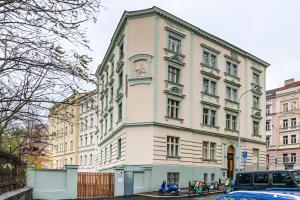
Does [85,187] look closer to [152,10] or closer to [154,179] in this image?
[154,179]

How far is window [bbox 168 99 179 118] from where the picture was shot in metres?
42.5

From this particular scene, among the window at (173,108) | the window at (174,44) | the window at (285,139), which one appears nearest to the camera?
the window at (173,108)

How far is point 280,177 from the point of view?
2250 cm

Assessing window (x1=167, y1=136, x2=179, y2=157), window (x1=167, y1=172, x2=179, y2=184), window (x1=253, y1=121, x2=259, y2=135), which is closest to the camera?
window (x1=167, y1=172, x2=179, y2=184)

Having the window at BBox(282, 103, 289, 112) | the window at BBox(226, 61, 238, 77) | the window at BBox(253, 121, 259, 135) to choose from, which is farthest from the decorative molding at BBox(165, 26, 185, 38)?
the window at BBox(282, 103, 289, 112)

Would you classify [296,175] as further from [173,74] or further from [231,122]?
[231,122]

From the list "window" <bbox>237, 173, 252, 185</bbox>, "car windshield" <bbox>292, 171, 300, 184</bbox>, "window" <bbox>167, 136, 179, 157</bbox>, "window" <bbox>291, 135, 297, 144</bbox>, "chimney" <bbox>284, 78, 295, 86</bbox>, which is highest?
"chimney" <bbox>284, 78, 295, 86</bbox>

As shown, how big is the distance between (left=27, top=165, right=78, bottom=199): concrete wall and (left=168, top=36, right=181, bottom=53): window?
1652 cm

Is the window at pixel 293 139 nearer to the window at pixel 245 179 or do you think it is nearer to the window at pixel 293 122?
the window at pixel 293 122

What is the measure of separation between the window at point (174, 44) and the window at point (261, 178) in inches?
847

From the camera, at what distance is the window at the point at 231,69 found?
170 feet

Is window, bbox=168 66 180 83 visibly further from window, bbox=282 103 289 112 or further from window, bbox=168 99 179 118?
window, bbox=282 103 289 112

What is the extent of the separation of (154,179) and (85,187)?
7.26 metres

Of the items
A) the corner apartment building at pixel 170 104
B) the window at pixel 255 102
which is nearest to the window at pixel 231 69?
the corner apartment building at pixel 170 104
